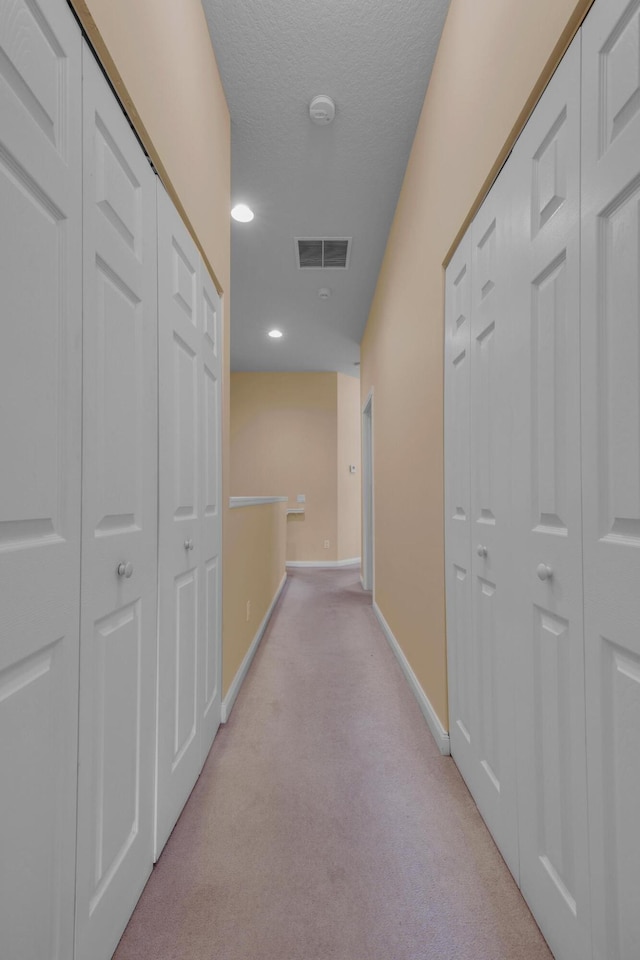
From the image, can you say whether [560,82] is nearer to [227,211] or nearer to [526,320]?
[526,320]

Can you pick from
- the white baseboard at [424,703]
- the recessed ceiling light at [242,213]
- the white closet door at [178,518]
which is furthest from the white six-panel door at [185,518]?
the recessed ceiling light at [242,213]

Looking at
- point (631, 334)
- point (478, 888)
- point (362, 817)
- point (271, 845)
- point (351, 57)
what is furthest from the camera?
point (351, 57)

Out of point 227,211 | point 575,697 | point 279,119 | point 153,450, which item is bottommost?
point 575,697

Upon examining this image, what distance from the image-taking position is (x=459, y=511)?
1773 millimetres

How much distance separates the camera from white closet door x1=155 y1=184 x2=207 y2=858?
135 cm

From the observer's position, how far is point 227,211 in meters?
2.29

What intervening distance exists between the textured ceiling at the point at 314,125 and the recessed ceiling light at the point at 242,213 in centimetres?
5

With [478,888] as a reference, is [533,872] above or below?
above

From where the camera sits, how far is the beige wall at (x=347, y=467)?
23.4 ft

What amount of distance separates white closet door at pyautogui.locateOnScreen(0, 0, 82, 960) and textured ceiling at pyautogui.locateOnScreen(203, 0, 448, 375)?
4.81 ft

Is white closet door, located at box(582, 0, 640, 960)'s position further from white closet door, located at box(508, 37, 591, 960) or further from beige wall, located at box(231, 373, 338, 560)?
beige wall, located at box(231, 373, 338, 560)

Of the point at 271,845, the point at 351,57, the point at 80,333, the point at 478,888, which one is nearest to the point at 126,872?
the point at 271,845

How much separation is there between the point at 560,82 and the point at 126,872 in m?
2.01

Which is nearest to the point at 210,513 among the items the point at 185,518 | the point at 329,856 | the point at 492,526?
the point at 185,518
